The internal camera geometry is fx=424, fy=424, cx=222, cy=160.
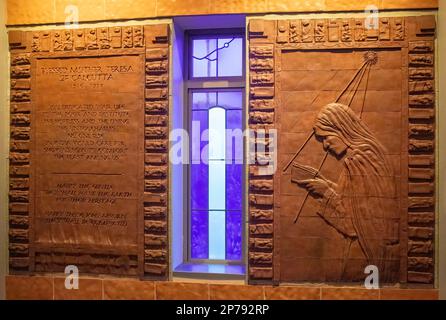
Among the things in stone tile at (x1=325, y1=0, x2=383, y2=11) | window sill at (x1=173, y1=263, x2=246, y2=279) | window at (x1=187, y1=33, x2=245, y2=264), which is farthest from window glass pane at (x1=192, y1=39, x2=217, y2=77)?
window sill at (x1=173, y1=263, x2=246, y2=279)

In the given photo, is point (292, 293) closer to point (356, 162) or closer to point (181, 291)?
point (181, 291)

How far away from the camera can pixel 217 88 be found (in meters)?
3.43

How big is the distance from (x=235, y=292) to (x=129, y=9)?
2.26 meters

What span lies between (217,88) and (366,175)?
1.33 m

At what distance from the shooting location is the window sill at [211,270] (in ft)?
10.5

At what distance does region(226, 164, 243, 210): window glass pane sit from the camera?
11.1 feet

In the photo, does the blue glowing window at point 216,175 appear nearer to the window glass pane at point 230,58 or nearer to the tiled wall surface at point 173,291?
the window glass pane at point 230,58

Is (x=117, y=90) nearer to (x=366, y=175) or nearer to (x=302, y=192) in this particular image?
(x=302, y=192)

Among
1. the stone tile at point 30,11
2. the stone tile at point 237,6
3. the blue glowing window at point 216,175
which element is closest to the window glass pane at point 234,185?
the blue glowing window at point 216,175

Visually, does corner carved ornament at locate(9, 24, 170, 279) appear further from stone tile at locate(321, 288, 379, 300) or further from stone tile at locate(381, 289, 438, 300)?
stone tile at locate(381, 289, 438, 300)

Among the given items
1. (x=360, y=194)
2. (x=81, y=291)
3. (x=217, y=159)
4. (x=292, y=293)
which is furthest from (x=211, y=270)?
(x=360, y=194)

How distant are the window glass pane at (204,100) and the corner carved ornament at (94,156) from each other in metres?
0.34

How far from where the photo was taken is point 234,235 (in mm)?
3424

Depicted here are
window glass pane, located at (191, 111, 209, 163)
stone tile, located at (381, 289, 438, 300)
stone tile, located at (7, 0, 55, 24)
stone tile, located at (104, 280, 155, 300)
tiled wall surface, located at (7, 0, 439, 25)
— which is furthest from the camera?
window glass pane, located at (191, 111, 209, 163)
